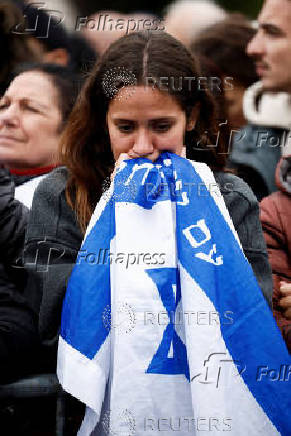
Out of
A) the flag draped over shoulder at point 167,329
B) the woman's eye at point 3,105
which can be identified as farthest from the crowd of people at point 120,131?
the flag draped over shoulder at point 167,329

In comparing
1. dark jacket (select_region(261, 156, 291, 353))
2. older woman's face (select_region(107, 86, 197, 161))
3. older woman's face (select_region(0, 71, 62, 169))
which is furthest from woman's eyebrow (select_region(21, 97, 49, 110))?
dark jacket (select_region(261, 156, 291, 353))

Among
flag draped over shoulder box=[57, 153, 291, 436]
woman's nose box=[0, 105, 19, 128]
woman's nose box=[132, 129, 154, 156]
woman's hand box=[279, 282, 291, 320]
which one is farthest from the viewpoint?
woman's nose box=[0, 105, 19, 128]

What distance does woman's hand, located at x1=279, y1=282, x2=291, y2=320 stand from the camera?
2447mm

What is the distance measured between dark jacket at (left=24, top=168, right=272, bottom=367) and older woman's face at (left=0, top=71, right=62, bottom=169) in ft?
1.55

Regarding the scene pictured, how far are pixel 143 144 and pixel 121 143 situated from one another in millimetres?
83

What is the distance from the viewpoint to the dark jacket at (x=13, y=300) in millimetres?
2382

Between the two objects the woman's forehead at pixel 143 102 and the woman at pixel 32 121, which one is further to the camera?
the woman at pixel 32 121

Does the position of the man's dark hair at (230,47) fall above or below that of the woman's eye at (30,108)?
above

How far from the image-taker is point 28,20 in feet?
9.55

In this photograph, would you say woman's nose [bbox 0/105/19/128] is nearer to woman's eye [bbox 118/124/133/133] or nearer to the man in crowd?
woman's eye [bbox 118/124/133/133]

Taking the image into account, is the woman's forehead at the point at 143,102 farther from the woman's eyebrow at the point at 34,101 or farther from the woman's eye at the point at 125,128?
the woman's eyebrow at the point at 34,101

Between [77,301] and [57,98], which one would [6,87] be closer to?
[57,98]

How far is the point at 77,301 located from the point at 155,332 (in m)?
0.25

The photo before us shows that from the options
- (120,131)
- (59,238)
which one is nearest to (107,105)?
(120,131)
